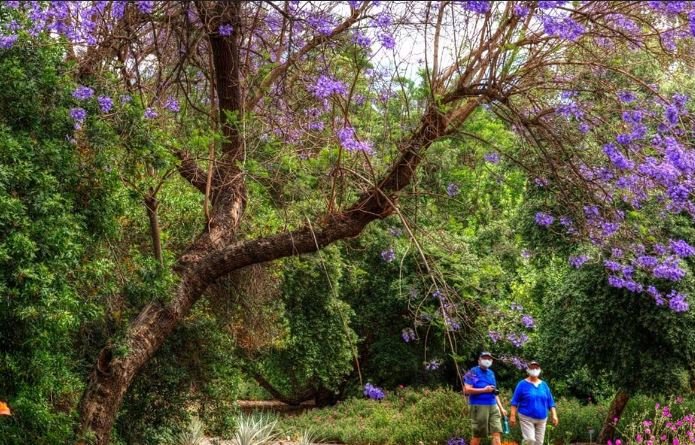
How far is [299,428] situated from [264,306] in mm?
5970

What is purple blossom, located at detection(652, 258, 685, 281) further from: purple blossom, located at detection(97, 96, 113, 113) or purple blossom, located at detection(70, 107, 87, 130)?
purple blossom, located at detection(70, 107, 87, 130)

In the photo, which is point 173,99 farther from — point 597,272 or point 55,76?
point 597,272

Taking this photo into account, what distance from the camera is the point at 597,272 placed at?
468 inches

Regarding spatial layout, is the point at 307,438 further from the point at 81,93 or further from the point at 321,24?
the point at 321,24

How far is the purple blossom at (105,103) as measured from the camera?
246 inches

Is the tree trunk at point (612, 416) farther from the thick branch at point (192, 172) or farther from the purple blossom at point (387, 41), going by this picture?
the purple blossom at point (387, 41)

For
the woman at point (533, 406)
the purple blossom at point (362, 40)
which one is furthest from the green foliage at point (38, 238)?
the woman at point (533, 406)

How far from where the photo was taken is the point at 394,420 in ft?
48.9

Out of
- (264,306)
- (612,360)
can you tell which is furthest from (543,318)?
(264,306)

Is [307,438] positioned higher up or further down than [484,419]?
further down

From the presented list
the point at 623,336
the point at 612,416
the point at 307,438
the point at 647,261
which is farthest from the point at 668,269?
the point at 307,438

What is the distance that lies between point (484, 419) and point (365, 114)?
4442 mm

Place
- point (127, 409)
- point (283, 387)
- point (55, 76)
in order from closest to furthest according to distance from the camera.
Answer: point (55, 76)
point (127, 409)
point (283, 387)

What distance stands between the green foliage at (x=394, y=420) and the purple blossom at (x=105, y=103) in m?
8.63
